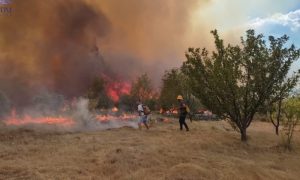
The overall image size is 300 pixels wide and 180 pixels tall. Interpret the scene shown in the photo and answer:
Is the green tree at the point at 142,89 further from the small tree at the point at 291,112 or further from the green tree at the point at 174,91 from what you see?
the small tree at the point at 291,112

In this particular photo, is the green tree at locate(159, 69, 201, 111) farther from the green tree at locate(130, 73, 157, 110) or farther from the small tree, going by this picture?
the small tree

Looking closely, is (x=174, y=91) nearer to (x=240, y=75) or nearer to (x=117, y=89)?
(x=117, y=89)

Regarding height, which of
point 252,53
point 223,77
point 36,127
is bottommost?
point 36,127

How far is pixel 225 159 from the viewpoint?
45.0 feet

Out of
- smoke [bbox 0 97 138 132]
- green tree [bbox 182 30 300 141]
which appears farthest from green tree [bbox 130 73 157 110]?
green tree [bbox 182 30 300 141]

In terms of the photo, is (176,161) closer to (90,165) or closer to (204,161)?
(204,161)

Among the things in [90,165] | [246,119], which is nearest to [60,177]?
[90,165]

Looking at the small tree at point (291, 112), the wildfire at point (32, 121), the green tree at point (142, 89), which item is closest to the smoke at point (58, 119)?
the wildfire at point (32, 121)

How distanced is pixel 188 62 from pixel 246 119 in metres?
4.38

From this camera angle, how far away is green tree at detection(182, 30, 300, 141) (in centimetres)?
1812

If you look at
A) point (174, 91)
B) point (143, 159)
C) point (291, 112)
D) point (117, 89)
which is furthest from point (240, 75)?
point (117, 89)

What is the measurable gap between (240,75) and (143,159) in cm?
878

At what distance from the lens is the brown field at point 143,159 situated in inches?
420

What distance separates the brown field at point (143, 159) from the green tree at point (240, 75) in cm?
207
